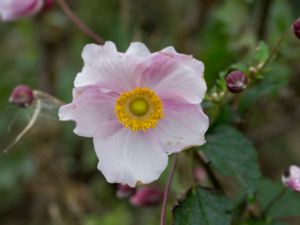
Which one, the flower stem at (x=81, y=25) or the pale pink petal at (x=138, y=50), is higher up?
the pale pink petal at (x=138, y=50)

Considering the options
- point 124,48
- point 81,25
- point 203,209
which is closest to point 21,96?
point 81,25

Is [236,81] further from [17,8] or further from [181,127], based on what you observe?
[17,8]

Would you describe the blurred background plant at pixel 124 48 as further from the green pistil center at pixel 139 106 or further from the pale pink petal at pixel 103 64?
the pale pink petal at pixel 103 64

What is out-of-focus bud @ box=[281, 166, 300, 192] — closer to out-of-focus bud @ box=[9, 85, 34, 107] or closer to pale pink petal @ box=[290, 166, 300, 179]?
pale pink petal @ box=[290, 166, 300, 179]

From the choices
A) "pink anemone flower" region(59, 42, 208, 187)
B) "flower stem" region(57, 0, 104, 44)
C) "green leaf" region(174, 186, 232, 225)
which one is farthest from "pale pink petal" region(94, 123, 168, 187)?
"flower stem" region(57, 0, 104, 44)

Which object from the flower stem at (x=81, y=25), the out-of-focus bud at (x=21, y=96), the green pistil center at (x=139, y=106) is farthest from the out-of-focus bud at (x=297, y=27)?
the out-of-focus bud at (x=21, y=96)

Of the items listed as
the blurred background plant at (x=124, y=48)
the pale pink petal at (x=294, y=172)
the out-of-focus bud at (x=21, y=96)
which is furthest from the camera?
the blurred background plant at (x=124, y=48)
